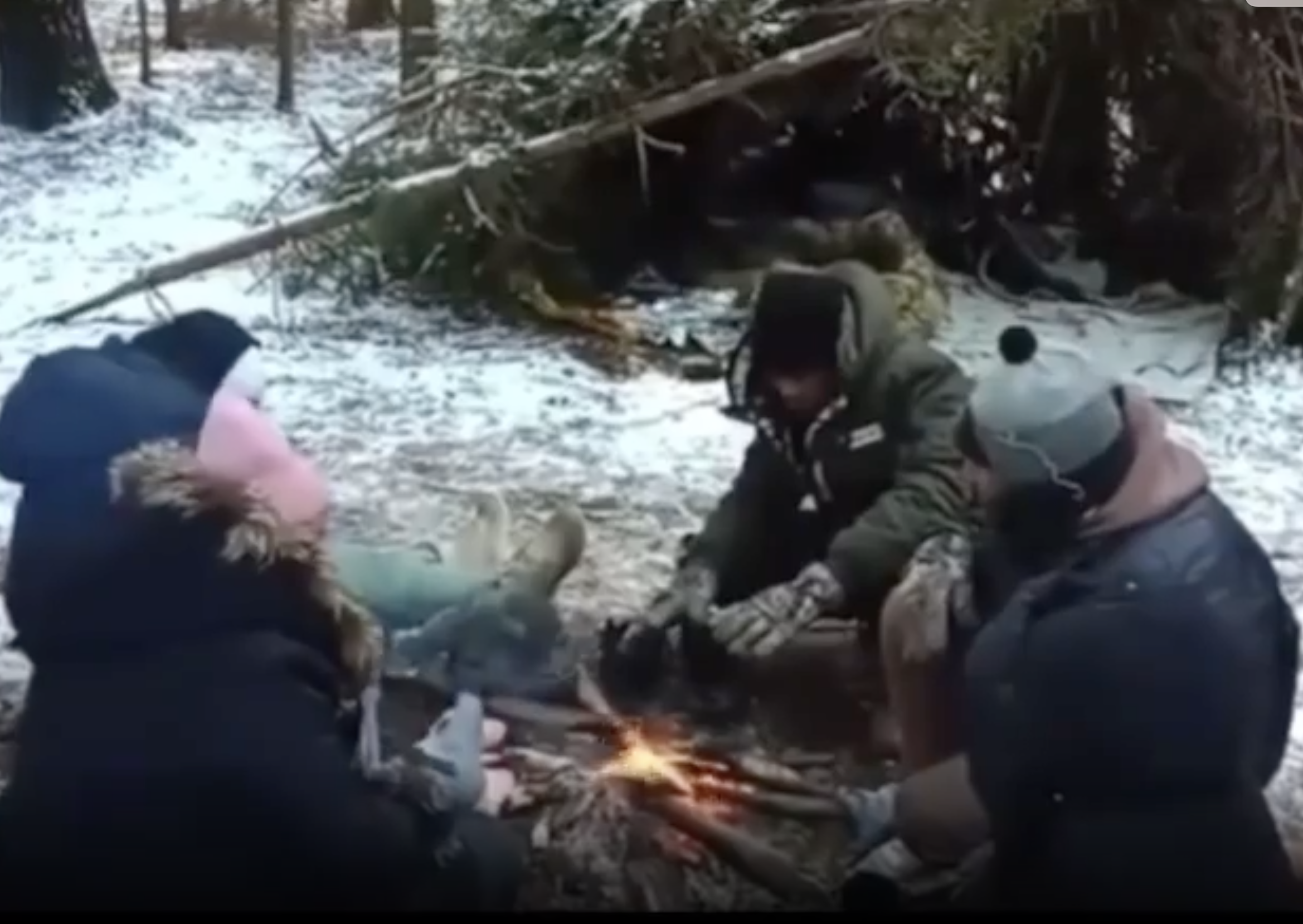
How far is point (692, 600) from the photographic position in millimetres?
1849

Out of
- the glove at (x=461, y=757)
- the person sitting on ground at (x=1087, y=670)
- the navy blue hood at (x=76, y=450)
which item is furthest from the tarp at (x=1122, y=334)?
the navy blue hood at (x=76, y=450)

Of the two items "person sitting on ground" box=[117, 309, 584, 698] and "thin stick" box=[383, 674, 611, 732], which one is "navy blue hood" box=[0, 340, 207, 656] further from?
"thin stick" box=[383, 674, 611, 732]

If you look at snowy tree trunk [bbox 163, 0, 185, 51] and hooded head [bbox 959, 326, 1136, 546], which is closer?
hooded head [bbox 959, 326, 1136, 546]

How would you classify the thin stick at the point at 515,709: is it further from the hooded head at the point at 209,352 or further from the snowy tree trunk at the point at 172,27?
the snowy tree trunk at the point at 172,27

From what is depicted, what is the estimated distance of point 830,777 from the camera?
1.82m

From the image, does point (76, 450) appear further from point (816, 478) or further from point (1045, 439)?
point (1045, 439)

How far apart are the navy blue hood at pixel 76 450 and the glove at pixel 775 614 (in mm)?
510

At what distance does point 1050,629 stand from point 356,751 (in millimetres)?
632

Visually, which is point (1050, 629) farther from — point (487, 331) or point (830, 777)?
point (487, 331)

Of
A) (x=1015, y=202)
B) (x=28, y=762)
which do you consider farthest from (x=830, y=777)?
(x=28, y=762)

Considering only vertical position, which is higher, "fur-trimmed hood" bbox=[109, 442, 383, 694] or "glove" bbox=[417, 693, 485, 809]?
"fur-trimmed hood" bbox=[109, 442, 383, 694]

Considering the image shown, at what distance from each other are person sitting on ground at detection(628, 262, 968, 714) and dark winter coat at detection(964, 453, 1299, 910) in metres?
0.13

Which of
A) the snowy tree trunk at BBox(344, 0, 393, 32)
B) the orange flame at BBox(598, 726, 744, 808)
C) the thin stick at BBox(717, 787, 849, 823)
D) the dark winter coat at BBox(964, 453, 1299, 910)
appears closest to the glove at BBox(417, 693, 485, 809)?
the orange flame at BBox(598, 726, 744, 808)

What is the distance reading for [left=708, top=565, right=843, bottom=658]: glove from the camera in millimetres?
1827
